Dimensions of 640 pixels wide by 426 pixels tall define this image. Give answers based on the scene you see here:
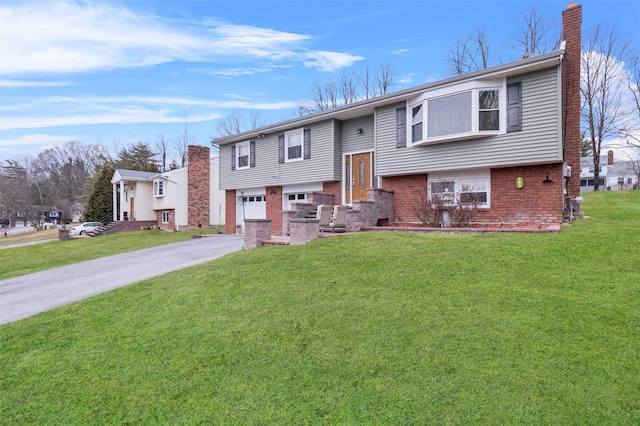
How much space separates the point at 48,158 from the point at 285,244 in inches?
2357

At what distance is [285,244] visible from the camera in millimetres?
10133

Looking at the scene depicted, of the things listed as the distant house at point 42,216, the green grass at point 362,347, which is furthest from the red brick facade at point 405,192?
the distant house at point 42,216

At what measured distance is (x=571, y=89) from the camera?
11.3 meters

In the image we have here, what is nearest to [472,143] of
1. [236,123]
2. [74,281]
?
[74,281]

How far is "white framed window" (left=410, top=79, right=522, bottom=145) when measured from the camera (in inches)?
418

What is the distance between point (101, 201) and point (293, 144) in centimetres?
2645

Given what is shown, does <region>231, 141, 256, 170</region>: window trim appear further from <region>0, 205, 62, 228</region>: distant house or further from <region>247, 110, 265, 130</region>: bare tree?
<region>0, 205, 62, 228</region>: distant house

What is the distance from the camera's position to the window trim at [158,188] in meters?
28.1

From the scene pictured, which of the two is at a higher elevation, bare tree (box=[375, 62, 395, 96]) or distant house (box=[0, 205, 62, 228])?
bare tree (box=[375, 62, 395, 96])

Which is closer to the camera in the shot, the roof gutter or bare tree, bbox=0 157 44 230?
the roof gutter

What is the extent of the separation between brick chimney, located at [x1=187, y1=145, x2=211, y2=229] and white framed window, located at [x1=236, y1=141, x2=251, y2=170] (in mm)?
8010

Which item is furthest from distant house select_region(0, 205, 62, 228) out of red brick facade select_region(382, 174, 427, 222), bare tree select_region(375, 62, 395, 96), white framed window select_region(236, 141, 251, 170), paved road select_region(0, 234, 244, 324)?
red brick facade select_region(382, 174, 427, 222)

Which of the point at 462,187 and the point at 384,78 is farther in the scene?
the point at 384,78

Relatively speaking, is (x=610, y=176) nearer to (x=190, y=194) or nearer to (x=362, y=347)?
(x=190, y=194)
